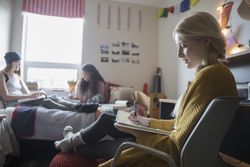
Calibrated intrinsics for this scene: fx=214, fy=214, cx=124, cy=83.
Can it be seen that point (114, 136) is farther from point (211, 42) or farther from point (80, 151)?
point (211, 42)

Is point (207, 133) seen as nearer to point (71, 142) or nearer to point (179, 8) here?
point (71, 142)

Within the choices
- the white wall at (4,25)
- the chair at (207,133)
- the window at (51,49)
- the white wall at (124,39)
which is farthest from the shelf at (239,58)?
the white wall at (4,25)

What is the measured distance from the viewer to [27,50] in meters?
3.68

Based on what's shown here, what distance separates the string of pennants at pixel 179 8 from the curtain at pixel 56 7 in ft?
4.70

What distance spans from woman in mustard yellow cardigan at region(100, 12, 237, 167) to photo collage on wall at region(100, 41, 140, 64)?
295 centimetres

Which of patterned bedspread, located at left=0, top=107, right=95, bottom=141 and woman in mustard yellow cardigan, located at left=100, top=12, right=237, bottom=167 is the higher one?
woman in mustard yellow cardigan, located at left=100, top=12, right=237, bottom=167

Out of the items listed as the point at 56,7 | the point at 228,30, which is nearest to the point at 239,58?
the point at 228,30

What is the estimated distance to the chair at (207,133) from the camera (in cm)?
69

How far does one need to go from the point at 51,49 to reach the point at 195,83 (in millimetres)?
3399

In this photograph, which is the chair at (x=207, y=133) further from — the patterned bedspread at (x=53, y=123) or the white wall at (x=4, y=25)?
the white wall at (x=4, y=25)

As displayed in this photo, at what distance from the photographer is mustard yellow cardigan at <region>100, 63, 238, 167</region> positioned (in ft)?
2.46

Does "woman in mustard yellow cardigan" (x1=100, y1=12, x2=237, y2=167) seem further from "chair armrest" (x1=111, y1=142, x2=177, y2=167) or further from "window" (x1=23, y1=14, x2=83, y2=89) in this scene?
"window" (x1=23, y1=14, x2=83, y2=89)

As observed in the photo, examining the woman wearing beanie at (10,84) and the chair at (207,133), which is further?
the woman wearing beanie at (10,84)

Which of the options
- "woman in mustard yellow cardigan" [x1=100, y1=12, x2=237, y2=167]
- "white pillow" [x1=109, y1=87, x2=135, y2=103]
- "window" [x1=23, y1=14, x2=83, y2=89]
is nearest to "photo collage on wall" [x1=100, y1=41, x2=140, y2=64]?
"window" [x1=23, y1=14, x2=83, y2=89]
